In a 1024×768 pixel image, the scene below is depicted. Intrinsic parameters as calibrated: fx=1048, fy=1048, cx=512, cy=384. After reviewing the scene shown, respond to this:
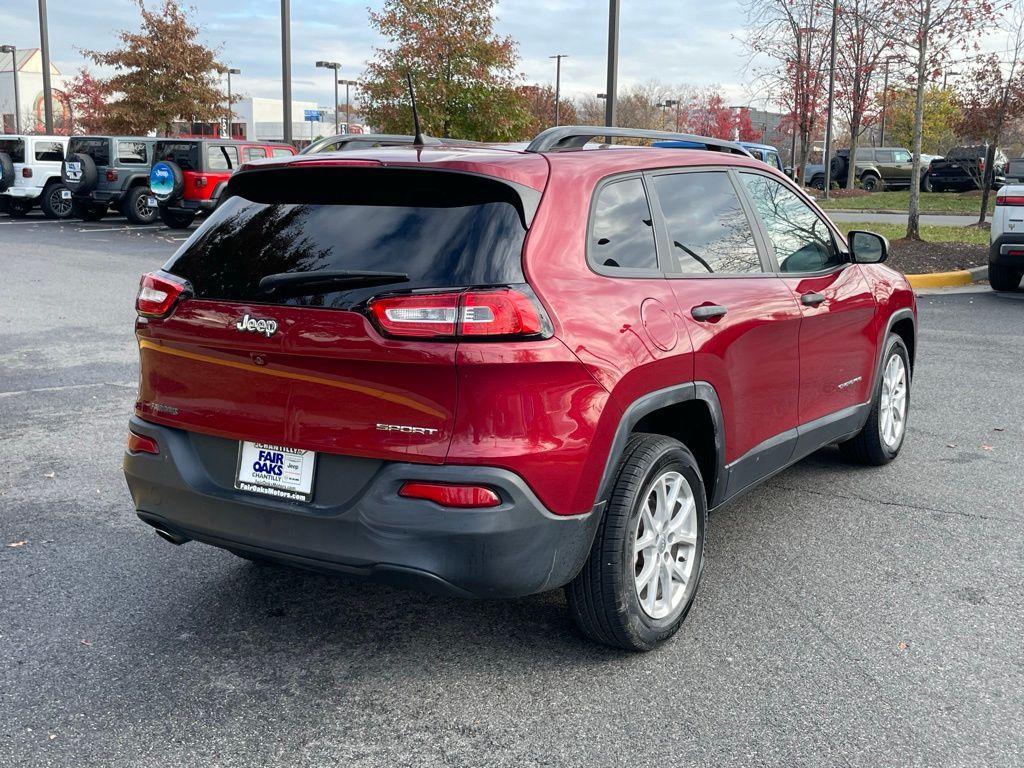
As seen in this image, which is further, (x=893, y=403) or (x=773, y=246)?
(x=893, y=403)

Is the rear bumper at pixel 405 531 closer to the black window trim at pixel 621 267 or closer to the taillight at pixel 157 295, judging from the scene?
the taillight at pixel 157 295

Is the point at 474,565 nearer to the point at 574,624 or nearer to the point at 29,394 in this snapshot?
the point at 574,624

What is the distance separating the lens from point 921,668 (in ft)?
11.4

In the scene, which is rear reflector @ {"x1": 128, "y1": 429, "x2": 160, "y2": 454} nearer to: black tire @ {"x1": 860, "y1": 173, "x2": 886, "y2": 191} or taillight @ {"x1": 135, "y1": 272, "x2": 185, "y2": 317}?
taillight @ {"x1": 135, "y1": 272, "x2": 185, "y2": 317}

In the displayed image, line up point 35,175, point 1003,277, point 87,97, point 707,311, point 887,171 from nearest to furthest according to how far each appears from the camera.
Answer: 1. point 707,311
2. point 1003,277
3. point 35,175
4. point 887,171
5. point 87,97

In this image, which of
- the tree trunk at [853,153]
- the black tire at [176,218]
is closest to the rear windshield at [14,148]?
the black tire at [176,218]

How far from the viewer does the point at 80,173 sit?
943 inches

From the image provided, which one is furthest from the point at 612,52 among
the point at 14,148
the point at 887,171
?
the point at 887,171

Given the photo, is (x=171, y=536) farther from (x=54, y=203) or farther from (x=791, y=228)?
(x=54, y=203)

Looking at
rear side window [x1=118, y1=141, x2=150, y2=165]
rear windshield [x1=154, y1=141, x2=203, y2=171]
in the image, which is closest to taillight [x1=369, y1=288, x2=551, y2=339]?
rear windshield [x1=154, y1=141, x2=203, y2=171]

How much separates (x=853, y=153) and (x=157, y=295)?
36.3 metres

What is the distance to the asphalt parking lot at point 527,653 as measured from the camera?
3.02 meters

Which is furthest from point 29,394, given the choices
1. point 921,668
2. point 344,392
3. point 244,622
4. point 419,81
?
point 419,81

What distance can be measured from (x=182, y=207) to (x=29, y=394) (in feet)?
50.3
